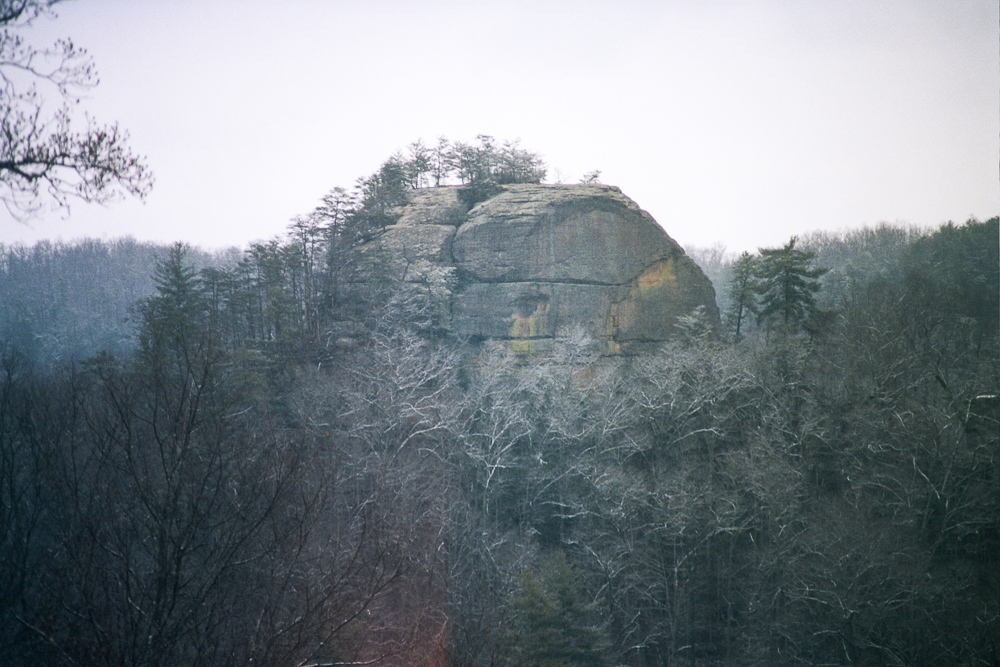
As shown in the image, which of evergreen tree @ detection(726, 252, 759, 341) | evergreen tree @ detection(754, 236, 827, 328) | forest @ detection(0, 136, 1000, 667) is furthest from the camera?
evergreen tree @ detection(726, 252, 759, 341)

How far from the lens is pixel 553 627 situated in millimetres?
13180

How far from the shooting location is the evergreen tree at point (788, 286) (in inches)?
819

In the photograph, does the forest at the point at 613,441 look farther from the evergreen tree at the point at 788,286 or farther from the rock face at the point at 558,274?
the rock face at the point at 558,274

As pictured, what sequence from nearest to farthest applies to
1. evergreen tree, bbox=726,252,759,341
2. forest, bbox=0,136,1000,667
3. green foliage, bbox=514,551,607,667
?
green foliage, bbox=514,551,607,667
forest, bbox=0,136,1000,667
evergreen tree, bbox=726,252,759,341

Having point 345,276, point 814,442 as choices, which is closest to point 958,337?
point 814,442

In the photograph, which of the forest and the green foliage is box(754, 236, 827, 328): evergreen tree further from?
the green foliage

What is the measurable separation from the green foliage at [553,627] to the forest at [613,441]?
0.08 meters

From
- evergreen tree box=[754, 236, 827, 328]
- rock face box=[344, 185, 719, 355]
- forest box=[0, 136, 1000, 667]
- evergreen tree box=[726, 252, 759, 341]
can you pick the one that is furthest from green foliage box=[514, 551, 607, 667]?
evergreen tree box=[726, 252, 759, 341]

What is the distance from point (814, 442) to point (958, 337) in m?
4.83

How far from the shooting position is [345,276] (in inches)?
886

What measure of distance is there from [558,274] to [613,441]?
7.60 meters

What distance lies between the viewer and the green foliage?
1291cm

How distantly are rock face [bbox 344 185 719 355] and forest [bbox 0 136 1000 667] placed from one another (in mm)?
1107

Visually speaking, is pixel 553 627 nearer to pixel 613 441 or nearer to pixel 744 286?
pixel 613 441
